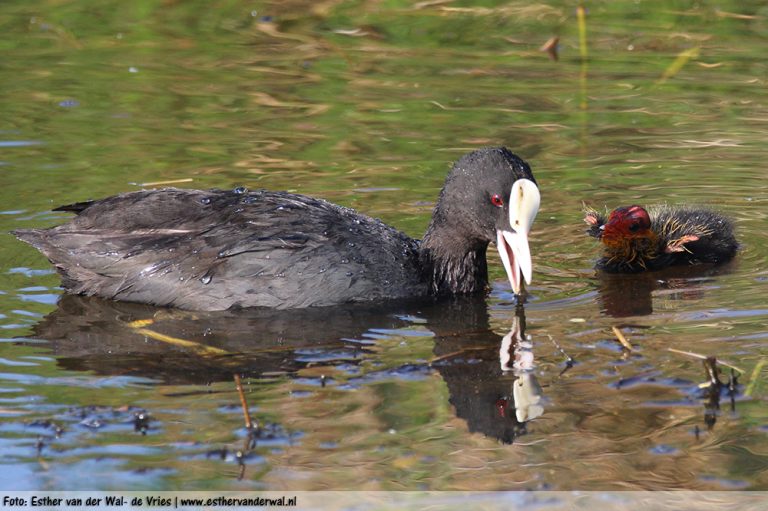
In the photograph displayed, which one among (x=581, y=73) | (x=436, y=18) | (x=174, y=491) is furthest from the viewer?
A: (x=436, y=18)

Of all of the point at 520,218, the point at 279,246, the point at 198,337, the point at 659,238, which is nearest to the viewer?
the point at 198,337

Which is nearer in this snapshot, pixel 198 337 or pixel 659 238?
pixel 198 337

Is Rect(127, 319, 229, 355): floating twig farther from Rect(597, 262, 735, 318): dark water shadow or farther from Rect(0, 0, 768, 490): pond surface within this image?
Rect(597, 262, 735, 318): dark water shadow

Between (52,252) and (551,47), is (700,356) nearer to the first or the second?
(52,252)

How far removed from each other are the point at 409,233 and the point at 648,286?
4.57ft

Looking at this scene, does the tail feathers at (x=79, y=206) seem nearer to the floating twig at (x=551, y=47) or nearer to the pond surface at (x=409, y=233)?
the pond surface at (x=409, y=233)

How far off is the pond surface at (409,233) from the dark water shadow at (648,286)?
3 centimetres

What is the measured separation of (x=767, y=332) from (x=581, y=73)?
16.0ft

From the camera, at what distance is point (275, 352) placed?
5.15 metres

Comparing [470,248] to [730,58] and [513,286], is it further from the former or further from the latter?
[730,58]

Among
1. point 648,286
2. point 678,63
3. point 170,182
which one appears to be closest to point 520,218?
point 648,286

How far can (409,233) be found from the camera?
22.6ft

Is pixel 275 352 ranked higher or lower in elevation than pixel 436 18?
lower

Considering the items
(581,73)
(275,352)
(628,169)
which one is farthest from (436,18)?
(275,352)
